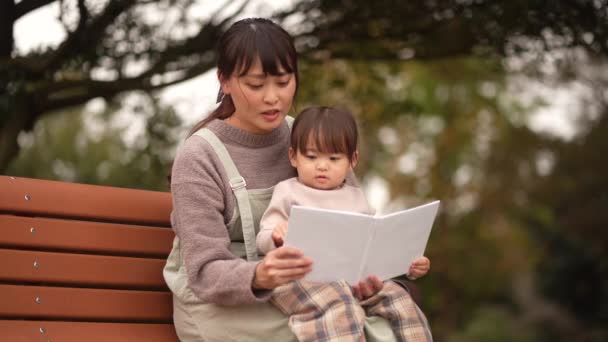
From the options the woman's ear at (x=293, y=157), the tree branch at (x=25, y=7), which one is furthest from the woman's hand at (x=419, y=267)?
the tree branch at (x=25, y=7)

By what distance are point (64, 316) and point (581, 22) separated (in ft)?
9.64

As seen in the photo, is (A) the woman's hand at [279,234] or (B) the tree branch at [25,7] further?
(B) the tree branch at [25,7]

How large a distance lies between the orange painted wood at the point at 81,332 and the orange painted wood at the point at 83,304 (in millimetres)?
31

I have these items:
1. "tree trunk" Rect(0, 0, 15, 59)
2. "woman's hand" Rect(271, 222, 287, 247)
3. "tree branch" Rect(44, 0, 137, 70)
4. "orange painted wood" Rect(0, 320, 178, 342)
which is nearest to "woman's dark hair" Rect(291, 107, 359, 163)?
"woman's hand" Rect(271, 222, 287, 247)

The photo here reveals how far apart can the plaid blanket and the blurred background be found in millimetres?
2021

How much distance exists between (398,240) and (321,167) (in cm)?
36

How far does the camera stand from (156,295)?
144 inches

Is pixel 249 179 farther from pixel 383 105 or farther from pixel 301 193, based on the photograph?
pixel 383 105

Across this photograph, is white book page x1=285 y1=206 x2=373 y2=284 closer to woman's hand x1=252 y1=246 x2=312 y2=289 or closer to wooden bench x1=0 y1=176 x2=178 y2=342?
woman's hand x1=252 y1=246 x2=312 y2=289

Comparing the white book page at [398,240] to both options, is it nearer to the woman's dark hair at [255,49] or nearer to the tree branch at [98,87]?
the woman's dark hair at [255,49]

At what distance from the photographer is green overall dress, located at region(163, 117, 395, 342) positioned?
3092 millimetres

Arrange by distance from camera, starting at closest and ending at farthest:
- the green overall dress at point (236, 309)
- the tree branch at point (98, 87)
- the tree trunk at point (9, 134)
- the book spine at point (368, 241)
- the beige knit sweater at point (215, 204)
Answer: the book spine at point (368, 241), the beige knit sweater at point (215, 204), the green overall dress at point (236, 309), the tree trunk at point (9, 134), the tree branch at point (98, 87)

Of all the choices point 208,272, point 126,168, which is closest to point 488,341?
point 126,168

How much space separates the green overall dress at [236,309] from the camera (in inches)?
122
